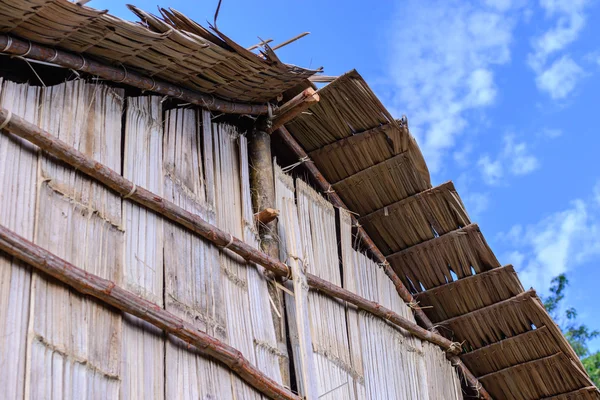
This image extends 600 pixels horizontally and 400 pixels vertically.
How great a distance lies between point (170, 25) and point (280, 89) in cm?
102

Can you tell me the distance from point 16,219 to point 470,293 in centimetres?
350

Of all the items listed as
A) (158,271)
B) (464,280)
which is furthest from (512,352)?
(158,271)

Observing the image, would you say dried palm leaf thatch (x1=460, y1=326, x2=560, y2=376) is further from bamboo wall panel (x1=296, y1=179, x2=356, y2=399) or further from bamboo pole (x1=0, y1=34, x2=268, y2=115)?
bamboo pole (x1=0, y1=34, x2=268, y2=115)

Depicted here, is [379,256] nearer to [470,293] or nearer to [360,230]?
[360,230]

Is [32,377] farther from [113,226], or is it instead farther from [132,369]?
[113,226]

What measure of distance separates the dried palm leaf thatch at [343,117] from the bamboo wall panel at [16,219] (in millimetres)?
1959

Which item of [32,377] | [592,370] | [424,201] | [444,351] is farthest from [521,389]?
[592,370]

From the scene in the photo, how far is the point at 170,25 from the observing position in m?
3.71

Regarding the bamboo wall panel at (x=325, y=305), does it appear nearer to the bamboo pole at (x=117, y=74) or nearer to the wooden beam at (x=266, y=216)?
the wooden beam at (x=266, y=216)

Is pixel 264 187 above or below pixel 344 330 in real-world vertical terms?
above

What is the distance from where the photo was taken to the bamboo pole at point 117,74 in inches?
130

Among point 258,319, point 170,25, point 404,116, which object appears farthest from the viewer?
point 404,116

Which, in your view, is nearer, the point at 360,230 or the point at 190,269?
the point at 190,269

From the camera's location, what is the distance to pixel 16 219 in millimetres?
3057
